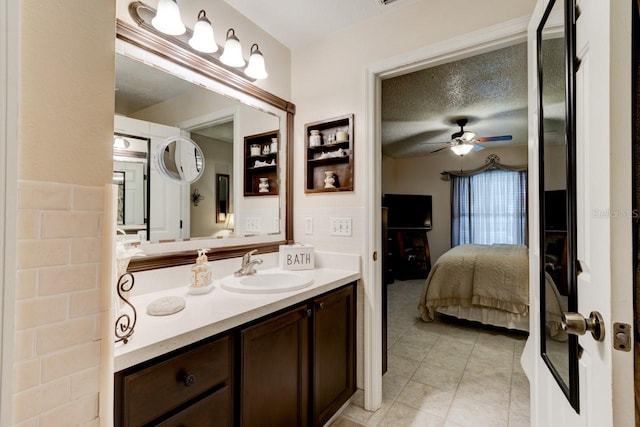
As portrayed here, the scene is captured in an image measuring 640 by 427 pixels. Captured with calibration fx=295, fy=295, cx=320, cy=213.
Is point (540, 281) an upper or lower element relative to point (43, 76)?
lower

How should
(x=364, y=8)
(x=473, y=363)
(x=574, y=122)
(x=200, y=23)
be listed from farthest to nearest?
(x=473, y=363) → (x=364, y=8) → (x=200, y=23) → (x=574, y=122)

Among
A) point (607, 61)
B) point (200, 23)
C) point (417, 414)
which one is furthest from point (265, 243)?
point (607, 61)

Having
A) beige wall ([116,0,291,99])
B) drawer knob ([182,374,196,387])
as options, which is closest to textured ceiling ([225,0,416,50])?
beige wall ([116,0,291,99])

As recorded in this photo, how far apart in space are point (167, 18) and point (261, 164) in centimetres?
90

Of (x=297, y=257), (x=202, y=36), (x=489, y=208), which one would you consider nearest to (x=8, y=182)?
(x=202, y=36)

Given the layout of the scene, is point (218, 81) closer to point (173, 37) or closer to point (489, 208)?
point (173, 37)

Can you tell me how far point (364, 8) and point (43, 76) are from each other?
5.55 ft

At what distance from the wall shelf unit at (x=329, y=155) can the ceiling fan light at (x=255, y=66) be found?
47cm

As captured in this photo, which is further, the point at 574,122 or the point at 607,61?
the point at 574,122

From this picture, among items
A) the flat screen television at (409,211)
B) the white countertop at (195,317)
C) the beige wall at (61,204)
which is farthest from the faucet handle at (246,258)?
the flat screen television at (409,211)

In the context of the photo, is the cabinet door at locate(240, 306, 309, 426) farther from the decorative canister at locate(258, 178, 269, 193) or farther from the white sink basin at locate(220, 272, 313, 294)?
the decorative canister at locate(258, 178, 269, 193)

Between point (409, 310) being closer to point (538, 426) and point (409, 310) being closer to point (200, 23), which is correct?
point (538, 426)

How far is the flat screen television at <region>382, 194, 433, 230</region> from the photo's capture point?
580 cm

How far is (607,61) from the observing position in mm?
605
